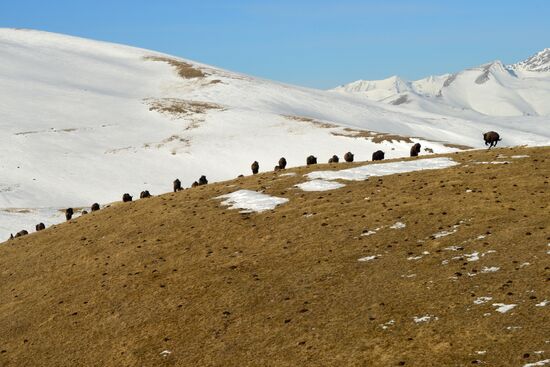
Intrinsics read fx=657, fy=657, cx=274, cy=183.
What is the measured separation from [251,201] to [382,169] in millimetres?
10372

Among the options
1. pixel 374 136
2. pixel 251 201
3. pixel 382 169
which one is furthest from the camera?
pixel 374 136

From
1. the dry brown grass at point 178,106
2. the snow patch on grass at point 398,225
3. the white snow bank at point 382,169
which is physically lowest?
the snow patch on grass at point 398,225

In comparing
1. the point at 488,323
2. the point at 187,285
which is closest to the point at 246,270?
the point at 187,285

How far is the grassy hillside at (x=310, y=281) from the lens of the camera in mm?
23156

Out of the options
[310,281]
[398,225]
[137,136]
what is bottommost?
[310,281]

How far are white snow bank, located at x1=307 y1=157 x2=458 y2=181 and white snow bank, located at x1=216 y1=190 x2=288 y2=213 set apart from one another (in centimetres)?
482

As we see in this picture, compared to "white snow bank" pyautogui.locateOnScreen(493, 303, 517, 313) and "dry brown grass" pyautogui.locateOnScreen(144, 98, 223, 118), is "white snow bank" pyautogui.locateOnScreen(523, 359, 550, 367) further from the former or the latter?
"dry brown grass" pyautogui.locateOnScreen(144, 98, 223, 118)

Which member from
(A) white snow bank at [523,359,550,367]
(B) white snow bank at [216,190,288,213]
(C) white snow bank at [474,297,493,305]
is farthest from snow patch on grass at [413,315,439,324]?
(B) white snow bank at [216,190,288,213]

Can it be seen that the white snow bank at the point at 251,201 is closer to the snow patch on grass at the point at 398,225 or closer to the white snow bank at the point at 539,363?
the snow patch on grass at the point at 398,225

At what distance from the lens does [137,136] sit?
13325cm

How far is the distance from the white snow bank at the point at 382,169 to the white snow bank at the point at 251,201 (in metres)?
4.82

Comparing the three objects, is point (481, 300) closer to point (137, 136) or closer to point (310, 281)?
point (310, 281)

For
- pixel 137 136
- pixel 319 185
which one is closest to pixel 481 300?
pixel 319 185

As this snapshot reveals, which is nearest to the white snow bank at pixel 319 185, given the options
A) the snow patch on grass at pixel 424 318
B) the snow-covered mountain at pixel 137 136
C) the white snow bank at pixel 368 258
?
the white snow bank at pixel 368 258
